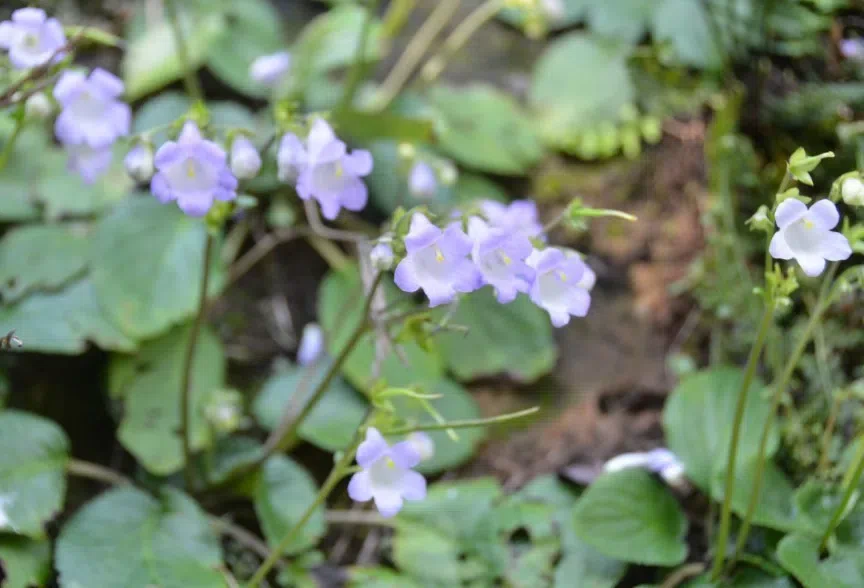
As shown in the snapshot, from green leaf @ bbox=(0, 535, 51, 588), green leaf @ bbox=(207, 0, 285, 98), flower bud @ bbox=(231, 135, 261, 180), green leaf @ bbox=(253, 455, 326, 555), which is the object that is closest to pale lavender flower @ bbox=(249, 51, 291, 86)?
green leaf @ bbox=(207, 0, 285, 98)

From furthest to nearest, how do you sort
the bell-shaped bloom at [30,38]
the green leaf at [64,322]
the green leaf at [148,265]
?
the green leaf at [148,265], the green leaf at [64,322], the bell-shaped bloom at [30,38]

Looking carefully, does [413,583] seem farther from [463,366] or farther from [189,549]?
[463,366]

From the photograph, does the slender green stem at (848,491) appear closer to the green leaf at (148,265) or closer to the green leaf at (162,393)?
the green leaf at (162,393)

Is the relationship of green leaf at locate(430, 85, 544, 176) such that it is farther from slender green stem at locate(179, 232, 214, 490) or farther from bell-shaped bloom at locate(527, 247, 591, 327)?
bell-shaped bloom at locate(527, 247, 591, 327)

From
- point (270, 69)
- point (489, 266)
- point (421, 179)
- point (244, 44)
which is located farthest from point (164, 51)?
point (489, 266)

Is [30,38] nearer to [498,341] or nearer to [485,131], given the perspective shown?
[498,341]

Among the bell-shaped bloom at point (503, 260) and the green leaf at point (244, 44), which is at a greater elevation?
the bell-shaped bloom at point (503, 260)

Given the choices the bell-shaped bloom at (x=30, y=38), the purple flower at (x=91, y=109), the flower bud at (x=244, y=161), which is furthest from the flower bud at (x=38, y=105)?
the flower bud at (x=244, y=161)
